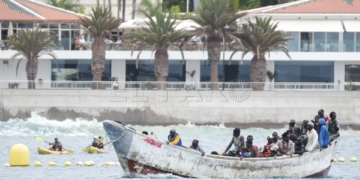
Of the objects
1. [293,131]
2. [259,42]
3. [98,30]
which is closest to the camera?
[293,131]

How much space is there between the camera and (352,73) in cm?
7881

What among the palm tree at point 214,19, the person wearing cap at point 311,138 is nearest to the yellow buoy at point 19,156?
the person wearing cap at point 311,138

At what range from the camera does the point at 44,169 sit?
4412cm

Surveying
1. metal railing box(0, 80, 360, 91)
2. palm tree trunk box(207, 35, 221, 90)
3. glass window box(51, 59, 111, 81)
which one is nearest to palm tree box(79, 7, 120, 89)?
metal railing box(0, 80, 360, 91)

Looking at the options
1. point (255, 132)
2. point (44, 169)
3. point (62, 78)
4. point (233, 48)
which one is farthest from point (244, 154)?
point (62, 78)

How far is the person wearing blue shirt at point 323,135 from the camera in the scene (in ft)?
128

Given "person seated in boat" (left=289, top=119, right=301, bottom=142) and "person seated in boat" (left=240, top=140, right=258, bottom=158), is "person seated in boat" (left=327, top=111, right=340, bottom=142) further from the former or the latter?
"person seated in boat" (left=240, top=140, right=258, bottom=158)

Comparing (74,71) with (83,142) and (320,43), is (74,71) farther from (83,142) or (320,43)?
(83,142)

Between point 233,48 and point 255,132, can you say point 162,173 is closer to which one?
point 255,132

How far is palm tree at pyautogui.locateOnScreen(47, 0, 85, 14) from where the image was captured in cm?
9069

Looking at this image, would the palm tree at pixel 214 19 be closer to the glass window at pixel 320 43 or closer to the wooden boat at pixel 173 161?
the glass window at pixel 320 43

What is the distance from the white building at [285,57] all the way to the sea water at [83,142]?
31.9 feet

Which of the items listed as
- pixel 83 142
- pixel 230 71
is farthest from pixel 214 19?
pixel 83 142

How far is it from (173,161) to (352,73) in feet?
143
